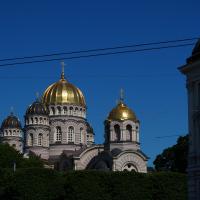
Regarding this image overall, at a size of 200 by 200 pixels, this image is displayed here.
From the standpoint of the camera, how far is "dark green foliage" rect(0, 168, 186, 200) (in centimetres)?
5216

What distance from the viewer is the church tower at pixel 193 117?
3046cm

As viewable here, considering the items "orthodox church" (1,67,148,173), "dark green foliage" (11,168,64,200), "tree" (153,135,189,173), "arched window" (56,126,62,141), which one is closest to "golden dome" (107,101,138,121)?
"orthodox church" (1,67,148,173)

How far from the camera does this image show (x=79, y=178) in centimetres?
5362

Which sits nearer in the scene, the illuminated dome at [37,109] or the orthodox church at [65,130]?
the orthodox church at [65,130]

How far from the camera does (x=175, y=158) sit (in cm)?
7138

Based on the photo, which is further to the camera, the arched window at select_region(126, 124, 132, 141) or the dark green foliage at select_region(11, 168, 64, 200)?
the arched window at select_region(126, 124, 132, 141)

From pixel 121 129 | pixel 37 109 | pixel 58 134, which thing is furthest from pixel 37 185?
pixel 58 134

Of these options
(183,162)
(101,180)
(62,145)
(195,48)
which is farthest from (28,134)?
(195,48)

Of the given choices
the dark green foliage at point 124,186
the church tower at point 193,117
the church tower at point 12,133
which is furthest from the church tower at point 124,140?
the church tower at point 193,117

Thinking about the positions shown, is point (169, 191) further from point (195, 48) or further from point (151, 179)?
point (195, 48)

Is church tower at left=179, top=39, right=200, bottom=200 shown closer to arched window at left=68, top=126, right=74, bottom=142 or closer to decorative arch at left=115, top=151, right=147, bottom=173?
decorative arch at left=115, top=151, right=147, bottom=173

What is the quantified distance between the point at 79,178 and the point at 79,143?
153 ft

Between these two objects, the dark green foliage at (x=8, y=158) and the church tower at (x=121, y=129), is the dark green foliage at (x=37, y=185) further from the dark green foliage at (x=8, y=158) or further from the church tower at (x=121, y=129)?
the church tower at (x=121, y=129)

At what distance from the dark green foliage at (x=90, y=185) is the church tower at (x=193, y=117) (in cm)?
2261
